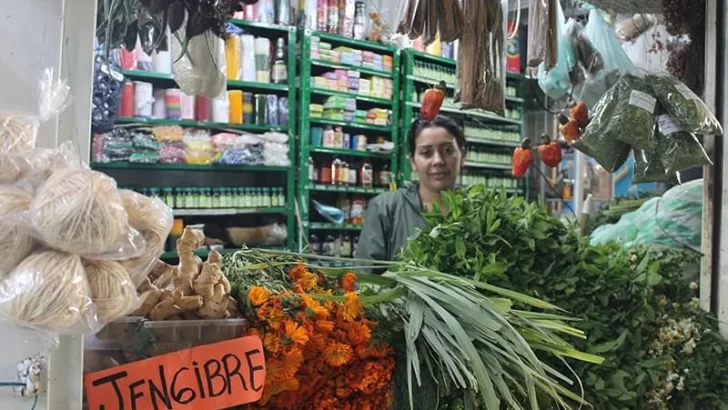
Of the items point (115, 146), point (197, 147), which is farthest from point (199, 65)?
point (197, 147)

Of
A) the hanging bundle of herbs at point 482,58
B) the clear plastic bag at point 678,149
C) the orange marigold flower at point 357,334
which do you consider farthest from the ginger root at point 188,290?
the clear plastic bag at point 678,149

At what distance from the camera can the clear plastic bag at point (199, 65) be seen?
1.62 m

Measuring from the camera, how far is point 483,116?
19.8 ft

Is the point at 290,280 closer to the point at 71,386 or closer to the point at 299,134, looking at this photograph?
the point at 71,386

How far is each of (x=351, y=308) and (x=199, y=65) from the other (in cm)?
82

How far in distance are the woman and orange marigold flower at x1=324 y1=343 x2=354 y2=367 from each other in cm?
170

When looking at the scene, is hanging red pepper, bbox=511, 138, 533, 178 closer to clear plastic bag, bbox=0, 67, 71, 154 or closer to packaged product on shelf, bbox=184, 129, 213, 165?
packaged product on shelf, bbox=184, 129, 213, 165

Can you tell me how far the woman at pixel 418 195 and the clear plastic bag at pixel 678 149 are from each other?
3.12 ft

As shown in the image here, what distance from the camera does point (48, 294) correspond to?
0.76 metres

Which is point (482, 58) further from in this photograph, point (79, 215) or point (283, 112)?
point (283, 112)

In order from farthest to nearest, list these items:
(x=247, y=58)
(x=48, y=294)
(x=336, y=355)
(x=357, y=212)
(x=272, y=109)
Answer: (x=357, y=212) → (x=272, y=109) → (x=247, y=58) → (x=336, y=355) → (x=48, y=294)

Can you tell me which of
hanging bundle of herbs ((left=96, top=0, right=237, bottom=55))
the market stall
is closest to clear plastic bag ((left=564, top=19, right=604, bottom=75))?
the market stall

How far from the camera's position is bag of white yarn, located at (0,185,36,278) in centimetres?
77

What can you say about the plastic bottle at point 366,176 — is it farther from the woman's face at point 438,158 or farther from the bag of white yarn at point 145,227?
the bag of white yarn at point 145,227
